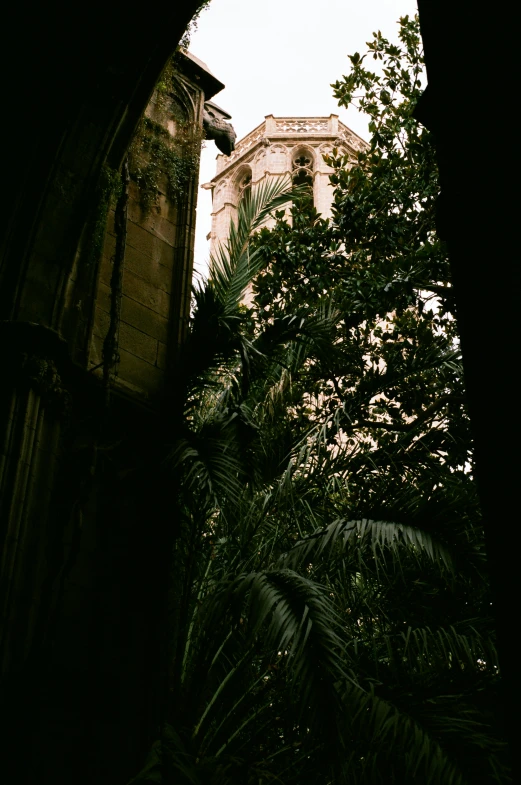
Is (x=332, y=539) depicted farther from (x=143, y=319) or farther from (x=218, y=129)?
(x=218, y=129)

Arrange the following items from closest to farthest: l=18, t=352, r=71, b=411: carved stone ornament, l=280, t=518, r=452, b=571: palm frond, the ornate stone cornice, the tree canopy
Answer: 1. the tree canopy
2. l=280, t=518, r=452, b=571: palm frond
3. l=18, t=352, r=71, b=411: carved stone ornament
4. the ornate stone cornice

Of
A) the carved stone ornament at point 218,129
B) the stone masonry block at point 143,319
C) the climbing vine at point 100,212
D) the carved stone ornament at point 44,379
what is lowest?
the carved stone ornament at point 44,379

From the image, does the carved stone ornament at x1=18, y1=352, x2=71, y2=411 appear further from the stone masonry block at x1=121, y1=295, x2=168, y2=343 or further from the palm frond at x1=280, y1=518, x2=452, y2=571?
the palm frond at x1=280, y1=518, x2=452, y2=571

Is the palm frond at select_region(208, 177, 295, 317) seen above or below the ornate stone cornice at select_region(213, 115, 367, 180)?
below

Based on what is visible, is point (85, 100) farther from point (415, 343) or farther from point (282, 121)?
point (282, 121)

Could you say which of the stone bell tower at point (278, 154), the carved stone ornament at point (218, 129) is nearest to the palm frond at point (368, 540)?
the carved stone ornament at point (218, 129)

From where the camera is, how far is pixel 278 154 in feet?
123

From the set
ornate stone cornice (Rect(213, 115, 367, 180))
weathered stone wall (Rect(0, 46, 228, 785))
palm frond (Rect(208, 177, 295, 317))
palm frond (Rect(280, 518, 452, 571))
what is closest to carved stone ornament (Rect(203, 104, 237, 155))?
palm frond (Rect(208, 177, 295, 317))

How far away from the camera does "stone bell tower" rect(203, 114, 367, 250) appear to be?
36.7 meters

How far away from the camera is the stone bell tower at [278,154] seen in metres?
36.7

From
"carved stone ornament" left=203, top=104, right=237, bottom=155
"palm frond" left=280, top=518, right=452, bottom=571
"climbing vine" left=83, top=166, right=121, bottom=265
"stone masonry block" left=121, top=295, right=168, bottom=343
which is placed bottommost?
"palm frond" left=280, top=518, right=452, bottom=571

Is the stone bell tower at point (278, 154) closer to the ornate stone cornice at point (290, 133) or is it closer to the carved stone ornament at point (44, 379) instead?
the ornate stone cornice at point (290, 133)

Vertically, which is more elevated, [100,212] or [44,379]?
[100,212]

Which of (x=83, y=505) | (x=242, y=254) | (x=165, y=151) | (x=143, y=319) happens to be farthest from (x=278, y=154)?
(x=83, y=505)
